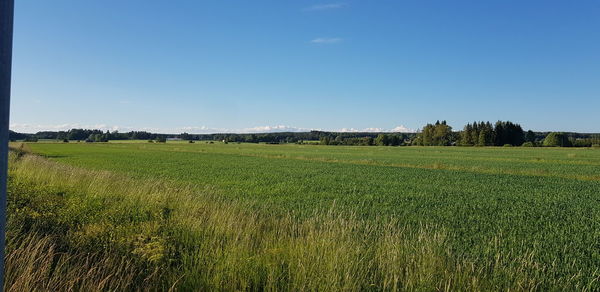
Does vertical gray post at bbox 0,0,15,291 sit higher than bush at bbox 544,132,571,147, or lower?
lower

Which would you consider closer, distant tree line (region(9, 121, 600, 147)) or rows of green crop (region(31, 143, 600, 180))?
rows of green crop (region(31, 143, 600, 180))

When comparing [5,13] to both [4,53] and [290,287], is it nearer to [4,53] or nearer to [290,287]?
[4,53]

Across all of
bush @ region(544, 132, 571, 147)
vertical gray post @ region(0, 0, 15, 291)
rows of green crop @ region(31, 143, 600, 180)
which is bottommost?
rows of green crop @ region(31, 143, 600, 180)

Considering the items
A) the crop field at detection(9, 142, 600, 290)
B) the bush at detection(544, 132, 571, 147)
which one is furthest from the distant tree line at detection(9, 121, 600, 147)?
the crop field at detection(9, 142, 600, 290)

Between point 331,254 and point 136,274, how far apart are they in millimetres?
2863

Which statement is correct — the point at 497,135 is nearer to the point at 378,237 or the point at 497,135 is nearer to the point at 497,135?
the point at 497,135

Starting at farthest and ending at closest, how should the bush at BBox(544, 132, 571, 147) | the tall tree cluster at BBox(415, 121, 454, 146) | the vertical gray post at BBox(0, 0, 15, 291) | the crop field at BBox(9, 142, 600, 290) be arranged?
1. the tall tree cluster at BBox(415, 121, 454, 146)
2. the bush at BBox(544, 132, 571, 147)
3. the crop field at BBox(9, 142, 600, 290)
4. the vertical gray post at BBox(0, 0, 15, 291)

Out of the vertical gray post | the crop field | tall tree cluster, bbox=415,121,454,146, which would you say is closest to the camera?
the vertical gray post

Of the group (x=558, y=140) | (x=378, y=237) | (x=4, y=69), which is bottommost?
(x=378, y=237)

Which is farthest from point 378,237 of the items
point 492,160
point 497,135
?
point 497,135

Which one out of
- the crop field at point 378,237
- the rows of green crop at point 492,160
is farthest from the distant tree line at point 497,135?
the crop field at point 378,237

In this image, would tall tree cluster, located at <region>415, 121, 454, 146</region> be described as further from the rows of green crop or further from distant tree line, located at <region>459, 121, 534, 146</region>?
the rows of green crop

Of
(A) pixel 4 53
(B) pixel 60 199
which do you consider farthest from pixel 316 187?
(A) pixel 4 53

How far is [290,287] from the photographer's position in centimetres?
484
